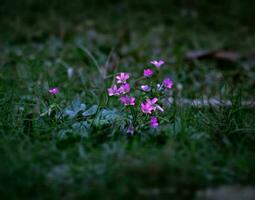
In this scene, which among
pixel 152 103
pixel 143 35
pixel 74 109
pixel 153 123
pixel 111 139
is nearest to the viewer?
pixel 111 139

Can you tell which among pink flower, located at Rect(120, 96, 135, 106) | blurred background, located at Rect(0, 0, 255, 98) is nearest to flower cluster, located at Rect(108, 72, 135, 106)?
pink flower, located at Rect(120, 96, 135, 106)

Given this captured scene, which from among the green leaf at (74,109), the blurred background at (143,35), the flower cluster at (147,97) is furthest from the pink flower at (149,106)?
the blurred background at (143,35)

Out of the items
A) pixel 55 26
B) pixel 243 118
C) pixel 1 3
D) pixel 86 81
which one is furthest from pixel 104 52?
pixel 243 118

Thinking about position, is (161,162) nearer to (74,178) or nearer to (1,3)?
(74,178)

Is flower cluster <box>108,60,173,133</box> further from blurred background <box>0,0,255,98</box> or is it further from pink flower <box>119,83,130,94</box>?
blurred background <box>0,0,255,98</box>

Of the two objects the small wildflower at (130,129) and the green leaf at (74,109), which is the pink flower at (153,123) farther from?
the green leaf at (74,109)

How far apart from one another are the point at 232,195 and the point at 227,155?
0.29 m

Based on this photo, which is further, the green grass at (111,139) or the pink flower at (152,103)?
the pink flower at (152,103)

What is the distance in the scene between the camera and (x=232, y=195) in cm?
169

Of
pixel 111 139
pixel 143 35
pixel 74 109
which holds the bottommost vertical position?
pixel 111 139

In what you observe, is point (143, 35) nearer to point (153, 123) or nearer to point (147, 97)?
point (147, 97)

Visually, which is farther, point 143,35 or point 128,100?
point 143,35

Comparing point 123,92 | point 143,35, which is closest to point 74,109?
point 123,92

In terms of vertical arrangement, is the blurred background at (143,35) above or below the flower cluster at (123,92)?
above
